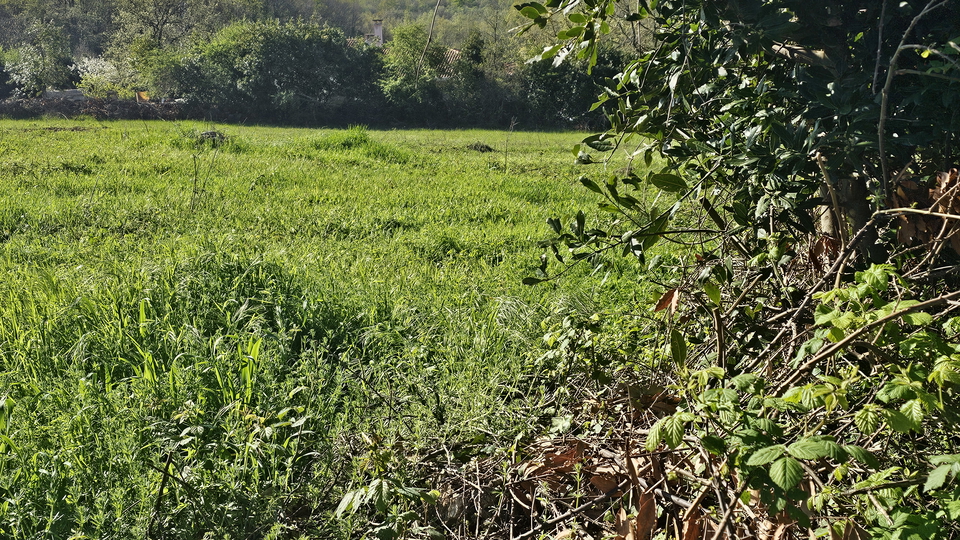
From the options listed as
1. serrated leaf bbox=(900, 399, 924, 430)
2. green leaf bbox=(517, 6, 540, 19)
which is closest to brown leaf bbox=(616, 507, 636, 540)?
serrated leaf bbox=(900, 399, 924, 430)

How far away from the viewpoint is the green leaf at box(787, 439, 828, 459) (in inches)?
50.4

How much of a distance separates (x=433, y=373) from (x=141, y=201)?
5.40 metres

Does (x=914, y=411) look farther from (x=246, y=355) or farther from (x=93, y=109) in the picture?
(x=93, y=109)

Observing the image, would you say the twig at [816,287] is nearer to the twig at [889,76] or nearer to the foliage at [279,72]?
the twig at [889,76]

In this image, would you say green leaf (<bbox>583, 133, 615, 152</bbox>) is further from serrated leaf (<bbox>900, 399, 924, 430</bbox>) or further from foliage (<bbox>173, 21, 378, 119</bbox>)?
foliage (<bbox>173, 21, 378, 119</bbox>)

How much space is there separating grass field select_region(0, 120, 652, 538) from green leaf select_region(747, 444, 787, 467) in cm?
103

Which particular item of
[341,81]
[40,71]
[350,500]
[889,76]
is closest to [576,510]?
[350,500]

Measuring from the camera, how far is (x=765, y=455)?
1.32m

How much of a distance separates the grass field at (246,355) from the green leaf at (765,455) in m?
1.03

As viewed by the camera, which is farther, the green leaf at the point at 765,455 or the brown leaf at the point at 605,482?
the brown leaf at the point at 605,482

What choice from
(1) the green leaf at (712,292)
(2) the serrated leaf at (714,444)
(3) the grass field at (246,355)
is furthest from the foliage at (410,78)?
(2) the serrated leaf at (714,444)

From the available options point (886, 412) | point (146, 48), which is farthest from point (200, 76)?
point (886, 412)

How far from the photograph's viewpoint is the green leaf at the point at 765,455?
1303mm

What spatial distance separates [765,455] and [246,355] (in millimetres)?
2333
